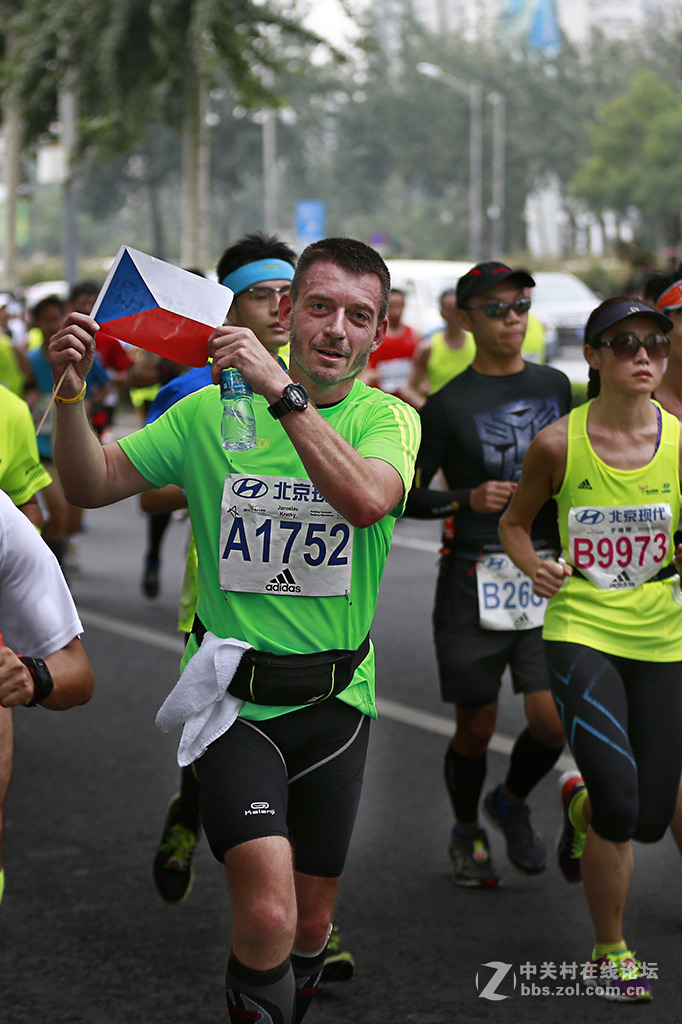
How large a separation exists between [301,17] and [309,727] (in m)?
18.3

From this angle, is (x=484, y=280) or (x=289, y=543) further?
(x=484, y=280)

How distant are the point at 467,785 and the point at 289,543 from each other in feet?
6.72

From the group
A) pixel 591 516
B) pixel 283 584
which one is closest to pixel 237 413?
pixel 283 584

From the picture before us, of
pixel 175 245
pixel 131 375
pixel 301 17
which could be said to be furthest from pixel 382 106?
pixel 131 375

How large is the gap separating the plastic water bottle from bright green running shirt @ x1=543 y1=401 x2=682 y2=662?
1.41 meters

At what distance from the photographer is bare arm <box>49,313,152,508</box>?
324 cm

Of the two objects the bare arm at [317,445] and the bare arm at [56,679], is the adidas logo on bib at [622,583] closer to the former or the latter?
the bare arm at [317,445]

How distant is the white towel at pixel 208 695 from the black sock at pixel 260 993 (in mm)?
487

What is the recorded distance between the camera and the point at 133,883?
5.03 metres

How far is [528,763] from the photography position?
5.04m

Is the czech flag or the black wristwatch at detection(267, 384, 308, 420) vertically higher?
the czech flag

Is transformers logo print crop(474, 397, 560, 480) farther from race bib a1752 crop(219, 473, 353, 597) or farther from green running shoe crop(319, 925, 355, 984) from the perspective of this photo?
race bib a1752 crop(219, 473, 353, 597)

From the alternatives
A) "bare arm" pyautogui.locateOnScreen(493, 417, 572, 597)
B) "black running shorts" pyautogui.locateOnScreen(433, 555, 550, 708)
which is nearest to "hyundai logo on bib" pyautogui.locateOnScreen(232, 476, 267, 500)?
"bare arm" pyautogui.locateOnScreen(493, 417, 572, 597)

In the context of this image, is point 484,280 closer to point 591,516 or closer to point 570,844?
point 591,516
